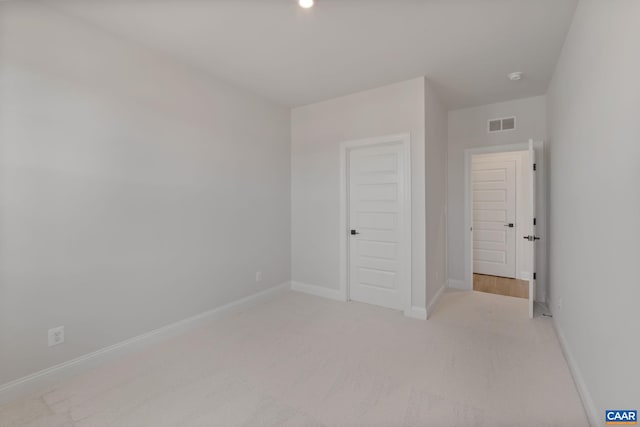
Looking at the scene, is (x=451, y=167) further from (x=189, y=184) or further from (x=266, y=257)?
(x=189, y=184)

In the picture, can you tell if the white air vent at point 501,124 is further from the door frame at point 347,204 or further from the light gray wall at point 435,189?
the door frame at point 347,204

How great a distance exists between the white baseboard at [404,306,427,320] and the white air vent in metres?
2.83

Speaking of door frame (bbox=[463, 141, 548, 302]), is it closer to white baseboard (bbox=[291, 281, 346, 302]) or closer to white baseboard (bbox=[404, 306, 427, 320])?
white baseboard (bbox=[404, 306, 427, 320])

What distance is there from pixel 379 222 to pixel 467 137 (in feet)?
6.72

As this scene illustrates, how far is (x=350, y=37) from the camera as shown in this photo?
253 centimetres

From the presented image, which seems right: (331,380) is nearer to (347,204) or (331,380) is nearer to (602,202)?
(602,202)

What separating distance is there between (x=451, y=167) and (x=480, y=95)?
1100 mm

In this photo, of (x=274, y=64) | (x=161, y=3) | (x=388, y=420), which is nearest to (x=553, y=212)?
(x=388, y=420)

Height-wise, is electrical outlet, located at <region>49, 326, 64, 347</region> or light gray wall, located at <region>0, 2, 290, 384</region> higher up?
light gray wall, located at <region>0, 2, 290, 384</region>

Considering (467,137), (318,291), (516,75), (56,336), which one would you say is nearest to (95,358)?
(56,336)

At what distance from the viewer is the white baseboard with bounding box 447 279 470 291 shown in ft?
14.6

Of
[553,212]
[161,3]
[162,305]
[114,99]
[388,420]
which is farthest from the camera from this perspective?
[553,212]

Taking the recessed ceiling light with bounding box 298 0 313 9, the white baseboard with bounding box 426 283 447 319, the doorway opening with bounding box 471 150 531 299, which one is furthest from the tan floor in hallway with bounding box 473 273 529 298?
the recessed ceiling light with bounding box 298 0 313 9

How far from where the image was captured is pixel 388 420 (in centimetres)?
178
